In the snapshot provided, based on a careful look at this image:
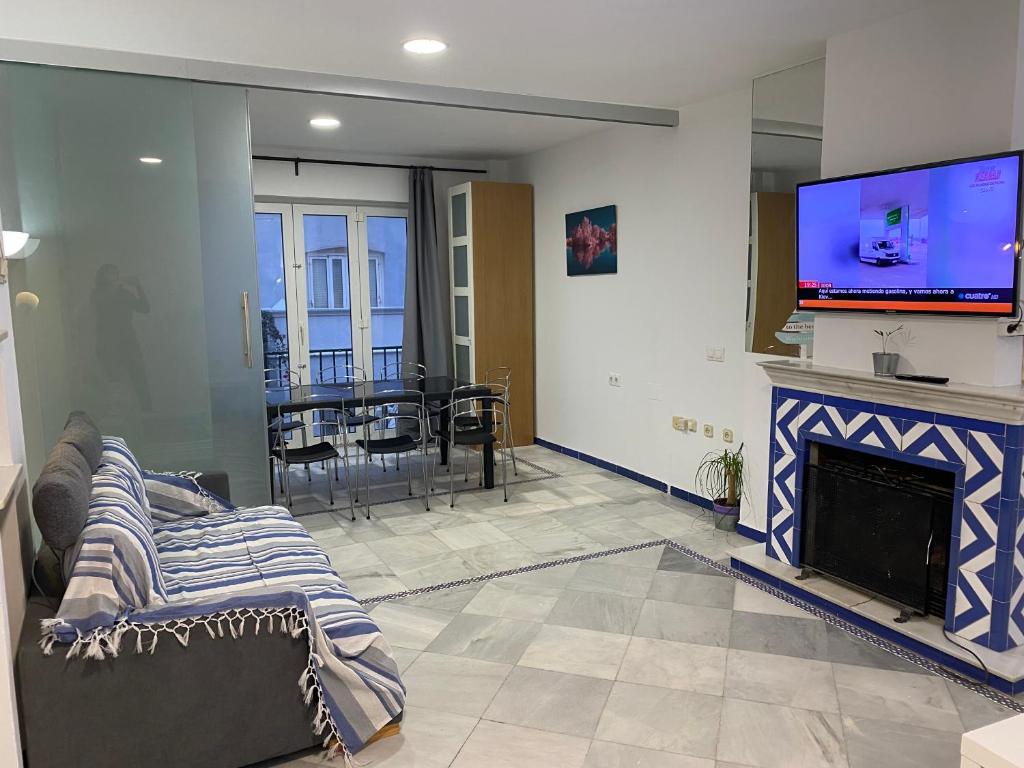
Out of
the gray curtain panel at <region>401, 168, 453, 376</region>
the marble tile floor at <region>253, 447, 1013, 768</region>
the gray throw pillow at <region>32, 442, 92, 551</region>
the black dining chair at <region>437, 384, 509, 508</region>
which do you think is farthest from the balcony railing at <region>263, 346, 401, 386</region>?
the gray throw pillow at <region>32, 442, 92, 551</region>

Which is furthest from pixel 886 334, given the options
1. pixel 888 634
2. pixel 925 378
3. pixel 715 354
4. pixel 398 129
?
pixel 398 129

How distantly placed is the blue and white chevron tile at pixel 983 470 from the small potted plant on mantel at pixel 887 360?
46cm

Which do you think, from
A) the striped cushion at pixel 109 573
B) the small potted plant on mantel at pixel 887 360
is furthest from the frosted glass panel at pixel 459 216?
the striped cushion at pixel 109 573

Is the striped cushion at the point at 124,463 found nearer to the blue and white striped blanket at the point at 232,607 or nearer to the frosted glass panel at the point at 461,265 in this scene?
the blue and white striped blanket at the point at 232,607

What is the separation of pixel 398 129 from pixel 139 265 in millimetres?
2481

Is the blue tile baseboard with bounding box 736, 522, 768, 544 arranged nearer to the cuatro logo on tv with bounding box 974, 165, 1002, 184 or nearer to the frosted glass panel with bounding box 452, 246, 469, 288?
the cuatro logo on tv with bounding box 974, 165, 1002, 184

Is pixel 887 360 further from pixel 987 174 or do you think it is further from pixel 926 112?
pixel 926 112

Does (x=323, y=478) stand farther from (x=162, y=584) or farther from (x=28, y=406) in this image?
(x=162, y=584)

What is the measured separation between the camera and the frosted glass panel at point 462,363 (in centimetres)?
698

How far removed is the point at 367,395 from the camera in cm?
511

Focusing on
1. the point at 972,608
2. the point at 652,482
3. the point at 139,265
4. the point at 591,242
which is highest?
the point at 591,242

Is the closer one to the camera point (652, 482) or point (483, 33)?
point (483, 33)

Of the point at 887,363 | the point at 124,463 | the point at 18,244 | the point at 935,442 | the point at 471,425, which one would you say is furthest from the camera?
the point at 471,425

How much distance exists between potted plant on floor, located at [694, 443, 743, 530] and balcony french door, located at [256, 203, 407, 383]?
11.4 ft
